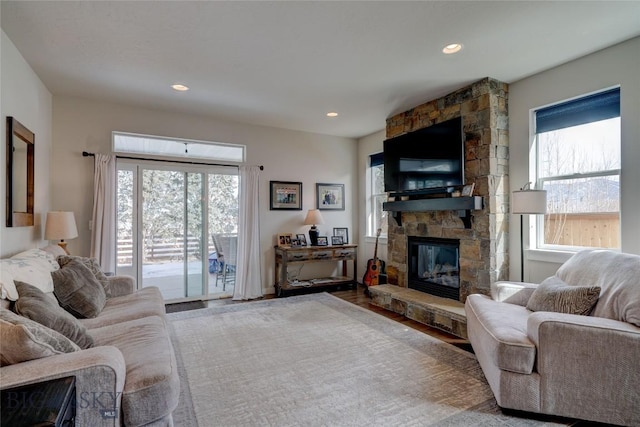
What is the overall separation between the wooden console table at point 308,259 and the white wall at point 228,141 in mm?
215

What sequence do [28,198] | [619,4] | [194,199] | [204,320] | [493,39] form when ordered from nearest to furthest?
[619,4], [493,39], [28,198], [204,320], [194,199]

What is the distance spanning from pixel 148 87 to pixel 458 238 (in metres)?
3.85

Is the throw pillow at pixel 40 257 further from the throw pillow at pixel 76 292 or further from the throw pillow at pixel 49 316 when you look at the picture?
the throw pillow at pixel 49 316

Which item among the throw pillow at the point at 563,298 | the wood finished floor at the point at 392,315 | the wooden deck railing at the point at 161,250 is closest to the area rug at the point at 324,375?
the wood finished floor at the point at 392,315

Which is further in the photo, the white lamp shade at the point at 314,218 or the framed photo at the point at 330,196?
the framed photo at the point at 330,196

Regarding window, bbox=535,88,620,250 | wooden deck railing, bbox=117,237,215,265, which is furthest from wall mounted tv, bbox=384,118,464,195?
wooden deck railing, bbox=117,237,215,265

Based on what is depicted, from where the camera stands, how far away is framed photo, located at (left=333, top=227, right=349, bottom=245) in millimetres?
5633

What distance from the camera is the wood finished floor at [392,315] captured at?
186cm

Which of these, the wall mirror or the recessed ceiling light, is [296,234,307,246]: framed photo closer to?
the wall mirror

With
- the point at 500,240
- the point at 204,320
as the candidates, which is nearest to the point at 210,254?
the point at 204,320

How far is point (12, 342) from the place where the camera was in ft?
4.15

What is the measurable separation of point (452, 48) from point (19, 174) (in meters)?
3.84

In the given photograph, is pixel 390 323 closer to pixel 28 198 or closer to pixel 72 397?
Answer: pixel 72 397

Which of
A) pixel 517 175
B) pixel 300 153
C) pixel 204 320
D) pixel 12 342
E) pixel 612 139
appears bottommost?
pixel 204 320
